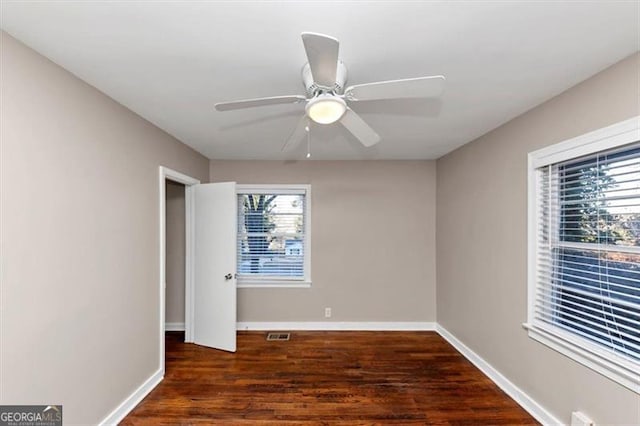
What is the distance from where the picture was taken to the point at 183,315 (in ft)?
Answer: 13.6

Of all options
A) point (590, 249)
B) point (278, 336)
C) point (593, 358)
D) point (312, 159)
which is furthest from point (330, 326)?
point (590, 249)

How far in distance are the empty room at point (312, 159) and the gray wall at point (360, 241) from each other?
24cm

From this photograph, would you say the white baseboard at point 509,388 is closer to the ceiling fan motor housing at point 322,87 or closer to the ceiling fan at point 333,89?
the ceiling fan at point 333,89

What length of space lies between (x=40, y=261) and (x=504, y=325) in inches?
137

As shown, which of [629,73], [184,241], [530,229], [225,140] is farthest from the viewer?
[184,241]

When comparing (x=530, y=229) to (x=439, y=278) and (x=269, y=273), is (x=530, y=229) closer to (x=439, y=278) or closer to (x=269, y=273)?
(x=439, y=278)

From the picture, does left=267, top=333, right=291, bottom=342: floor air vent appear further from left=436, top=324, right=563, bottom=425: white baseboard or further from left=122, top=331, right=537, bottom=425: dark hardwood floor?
left=436, top=324, right=563, bottom=425: white baseboard

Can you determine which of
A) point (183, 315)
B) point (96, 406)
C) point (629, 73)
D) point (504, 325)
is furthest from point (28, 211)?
point (504, 325)

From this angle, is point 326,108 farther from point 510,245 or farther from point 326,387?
point 326,387

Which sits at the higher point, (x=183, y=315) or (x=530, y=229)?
(x=530, y=229)

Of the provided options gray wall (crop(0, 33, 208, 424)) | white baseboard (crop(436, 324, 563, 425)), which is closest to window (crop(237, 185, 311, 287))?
gray wall (crop(0, 33, 208, 424))

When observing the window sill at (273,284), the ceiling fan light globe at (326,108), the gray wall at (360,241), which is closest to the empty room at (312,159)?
the ceiling fan light globe at (326,108)

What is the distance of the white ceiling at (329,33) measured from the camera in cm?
127

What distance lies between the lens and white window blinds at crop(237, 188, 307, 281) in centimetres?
430
